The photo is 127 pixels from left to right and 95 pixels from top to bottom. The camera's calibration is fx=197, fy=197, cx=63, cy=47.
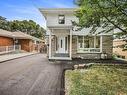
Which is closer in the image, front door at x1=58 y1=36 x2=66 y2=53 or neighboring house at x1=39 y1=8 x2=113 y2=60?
neighboring house at x1=39 y1=8 x2=113 y2=60

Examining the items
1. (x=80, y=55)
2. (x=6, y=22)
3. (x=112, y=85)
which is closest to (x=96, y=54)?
(x=80, y=55)

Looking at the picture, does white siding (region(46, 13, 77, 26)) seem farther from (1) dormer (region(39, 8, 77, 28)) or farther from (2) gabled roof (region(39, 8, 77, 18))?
(2) gabled roof (region(39, 8, 77, 18))

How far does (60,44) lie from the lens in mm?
25438

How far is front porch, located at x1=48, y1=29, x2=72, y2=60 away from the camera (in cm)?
2352

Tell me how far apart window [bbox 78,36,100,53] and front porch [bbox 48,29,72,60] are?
4.49 feet

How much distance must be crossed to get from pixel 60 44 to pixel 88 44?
143 inches

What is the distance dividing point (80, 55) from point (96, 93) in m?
16.3

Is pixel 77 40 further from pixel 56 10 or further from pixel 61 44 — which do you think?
pixel 56 10

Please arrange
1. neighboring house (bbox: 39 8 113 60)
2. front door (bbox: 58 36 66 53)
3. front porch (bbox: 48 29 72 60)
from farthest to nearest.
→ front door (bbox: 58 36 66 53) → neighboring house (bbox: 39 8 113 60) → front porch (bbox: 48 29 72 60)

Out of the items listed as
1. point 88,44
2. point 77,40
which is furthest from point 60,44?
point 88,44

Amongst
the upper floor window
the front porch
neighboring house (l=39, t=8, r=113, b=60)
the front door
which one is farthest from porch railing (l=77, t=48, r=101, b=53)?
the upper floor window

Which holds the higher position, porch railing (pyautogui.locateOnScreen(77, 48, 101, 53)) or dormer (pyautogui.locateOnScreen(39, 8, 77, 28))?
dormer (pyautogui.locateOnScreen(39, 8, 77, 28))

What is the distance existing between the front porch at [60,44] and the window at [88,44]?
1370 mm

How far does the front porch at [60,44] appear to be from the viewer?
23.5m
